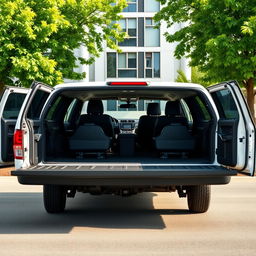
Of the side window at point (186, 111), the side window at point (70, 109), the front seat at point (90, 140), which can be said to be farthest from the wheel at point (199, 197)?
the side window at point (70, 109)

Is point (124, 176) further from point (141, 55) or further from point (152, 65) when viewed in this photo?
point (141, 55)

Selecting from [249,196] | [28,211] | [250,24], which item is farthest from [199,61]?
[28,211]

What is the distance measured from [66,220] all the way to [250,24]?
12.5m

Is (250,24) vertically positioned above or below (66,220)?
above

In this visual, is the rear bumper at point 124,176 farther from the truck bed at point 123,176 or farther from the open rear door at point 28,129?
the open rear door at point 28,129

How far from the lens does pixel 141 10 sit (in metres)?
42.2

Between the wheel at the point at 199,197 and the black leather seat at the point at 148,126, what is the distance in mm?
2208

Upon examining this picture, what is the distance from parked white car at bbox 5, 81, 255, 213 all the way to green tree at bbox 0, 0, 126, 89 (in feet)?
Answer: 40.0

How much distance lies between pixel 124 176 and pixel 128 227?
87 cm

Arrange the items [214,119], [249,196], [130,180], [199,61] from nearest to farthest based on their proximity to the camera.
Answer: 1. [130,180]
2. [214,119]
3. [249,196]
4. [199,61]

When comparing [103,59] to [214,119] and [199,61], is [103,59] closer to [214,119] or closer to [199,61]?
[199,61]

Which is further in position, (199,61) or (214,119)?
(199,61)

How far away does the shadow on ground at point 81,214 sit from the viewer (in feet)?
22.8

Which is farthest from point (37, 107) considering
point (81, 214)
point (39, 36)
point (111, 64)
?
point (111, 64)
